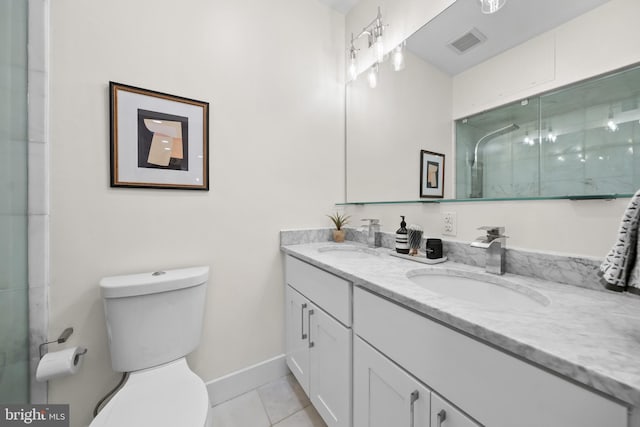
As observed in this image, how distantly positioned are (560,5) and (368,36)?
3.51ft

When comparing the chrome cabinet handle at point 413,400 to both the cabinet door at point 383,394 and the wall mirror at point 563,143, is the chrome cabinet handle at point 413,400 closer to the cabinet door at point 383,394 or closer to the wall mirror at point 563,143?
the cabinet door at point 383,394

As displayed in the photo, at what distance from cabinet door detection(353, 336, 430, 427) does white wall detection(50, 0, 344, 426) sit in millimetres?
785

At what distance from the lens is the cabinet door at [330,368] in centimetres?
93

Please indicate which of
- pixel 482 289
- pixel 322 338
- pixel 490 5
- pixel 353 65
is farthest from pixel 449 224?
pixel 353 65

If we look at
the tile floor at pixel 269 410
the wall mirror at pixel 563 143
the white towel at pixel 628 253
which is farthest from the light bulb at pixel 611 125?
the tile floor at pixel 269 410

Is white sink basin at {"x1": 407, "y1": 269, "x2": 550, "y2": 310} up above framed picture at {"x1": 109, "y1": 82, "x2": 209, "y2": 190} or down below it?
below

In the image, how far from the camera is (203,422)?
748 mm

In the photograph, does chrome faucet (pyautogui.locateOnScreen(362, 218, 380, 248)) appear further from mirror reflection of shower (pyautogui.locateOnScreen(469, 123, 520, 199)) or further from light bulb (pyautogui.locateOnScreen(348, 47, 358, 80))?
light bulb (pyautogui.locateOnScreen(348, 47, 358, 80))

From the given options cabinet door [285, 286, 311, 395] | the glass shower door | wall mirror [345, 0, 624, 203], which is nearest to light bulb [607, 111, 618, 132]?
wall mirror [345, 0, 624, 203]

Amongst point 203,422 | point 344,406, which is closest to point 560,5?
point 344,406

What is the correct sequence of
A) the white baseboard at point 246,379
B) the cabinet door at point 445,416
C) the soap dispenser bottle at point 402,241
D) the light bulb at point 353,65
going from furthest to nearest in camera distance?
1. the light bulb at point 353,65
2. the white baseboard at point 246,379
3. the soap dispenser bottle at point 402,241
4. the cabinet door at point 445,416

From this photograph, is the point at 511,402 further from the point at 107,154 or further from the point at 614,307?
the point at 107,154

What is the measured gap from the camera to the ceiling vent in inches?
40.3

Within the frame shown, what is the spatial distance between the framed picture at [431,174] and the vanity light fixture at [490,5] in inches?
23.1
